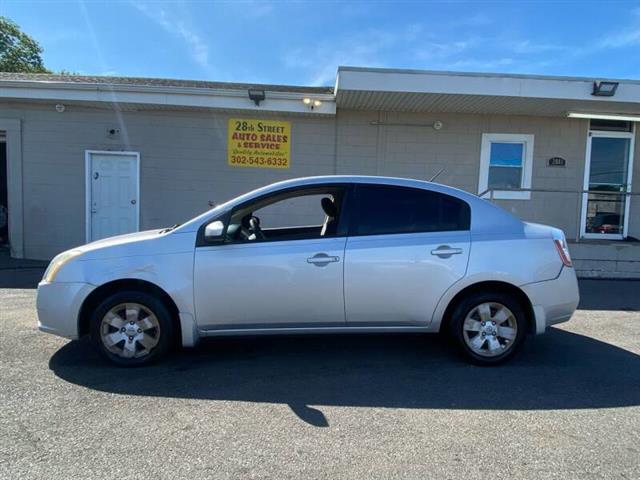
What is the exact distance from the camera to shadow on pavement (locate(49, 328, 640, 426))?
3664 mm

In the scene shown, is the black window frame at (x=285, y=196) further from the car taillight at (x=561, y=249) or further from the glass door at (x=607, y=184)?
the glass door at (x=607, y=184)

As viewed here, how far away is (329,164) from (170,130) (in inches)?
135

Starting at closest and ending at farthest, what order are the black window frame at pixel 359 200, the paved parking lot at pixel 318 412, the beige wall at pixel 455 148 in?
the paved parking lot at pixel 318 412 → the black window frame at pixel 359 200 → the beige wall at pixel 455 148

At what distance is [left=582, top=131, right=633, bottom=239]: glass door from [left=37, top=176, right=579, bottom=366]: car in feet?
22.8

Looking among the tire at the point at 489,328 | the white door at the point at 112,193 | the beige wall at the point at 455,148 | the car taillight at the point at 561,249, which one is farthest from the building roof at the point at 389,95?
the tire at the point at 489,328

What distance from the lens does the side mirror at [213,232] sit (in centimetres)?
412

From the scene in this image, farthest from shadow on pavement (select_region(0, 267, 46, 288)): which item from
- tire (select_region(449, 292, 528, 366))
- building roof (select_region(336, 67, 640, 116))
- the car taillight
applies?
the car taillight

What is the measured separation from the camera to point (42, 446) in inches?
115

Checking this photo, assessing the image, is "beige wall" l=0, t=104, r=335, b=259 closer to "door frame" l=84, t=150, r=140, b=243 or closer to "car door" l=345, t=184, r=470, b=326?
"door frame" l=84, t=150, r=140, b=243

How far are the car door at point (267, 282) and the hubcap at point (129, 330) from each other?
0.43m

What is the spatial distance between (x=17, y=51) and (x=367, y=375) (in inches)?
1759

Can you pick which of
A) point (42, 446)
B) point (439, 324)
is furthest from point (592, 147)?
point (42, 446)

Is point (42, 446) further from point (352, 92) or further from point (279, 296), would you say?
point (352, 92)

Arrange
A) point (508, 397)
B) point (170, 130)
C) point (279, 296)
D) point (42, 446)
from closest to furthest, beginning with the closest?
point (42, 446) → point (508, 397) → point (279, 296) → point (170, 130)
